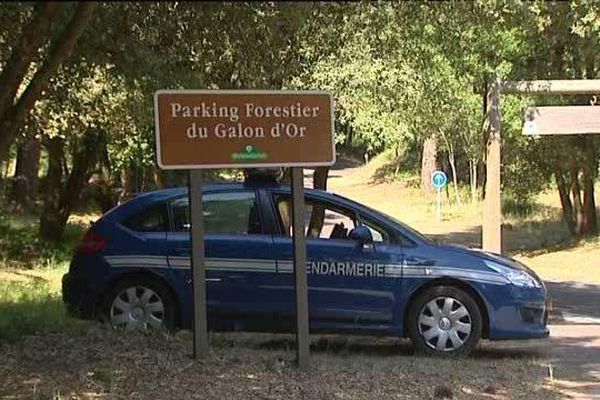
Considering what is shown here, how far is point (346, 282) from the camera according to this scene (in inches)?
323

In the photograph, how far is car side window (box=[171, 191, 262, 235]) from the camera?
8414mm

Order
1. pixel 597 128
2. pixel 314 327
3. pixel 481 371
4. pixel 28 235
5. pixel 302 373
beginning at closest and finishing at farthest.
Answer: pixel 302 373
pixel 481 371
pixel 314 327
pixel 597 128
pixel 28 235

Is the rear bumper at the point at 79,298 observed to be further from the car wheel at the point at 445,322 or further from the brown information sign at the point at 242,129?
the car wheel at the point at 445,322

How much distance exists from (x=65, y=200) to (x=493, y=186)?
39.6 ft

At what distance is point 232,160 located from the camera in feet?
23.0

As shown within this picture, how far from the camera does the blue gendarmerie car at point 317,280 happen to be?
323 inches

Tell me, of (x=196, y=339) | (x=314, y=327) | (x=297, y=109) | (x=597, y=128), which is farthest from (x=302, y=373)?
(x=597, y=128)

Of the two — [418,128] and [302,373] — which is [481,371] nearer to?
[302,373]

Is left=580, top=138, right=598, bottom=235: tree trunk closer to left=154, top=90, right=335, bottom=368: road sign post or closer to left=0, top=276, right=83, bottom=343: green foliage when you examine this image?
left=0, top=276, right=83, bottom=343: green foliage

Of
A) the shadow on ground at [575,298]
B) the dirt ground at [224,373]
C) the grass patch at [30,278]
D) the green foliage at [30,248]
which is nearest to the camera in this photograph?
the dirt ground at [224,373]

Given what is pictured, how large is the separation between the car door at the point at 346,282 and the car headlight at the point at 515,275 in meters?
0.91

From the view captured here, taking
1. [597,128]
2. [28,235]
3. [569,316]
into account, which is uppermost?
[597,128]

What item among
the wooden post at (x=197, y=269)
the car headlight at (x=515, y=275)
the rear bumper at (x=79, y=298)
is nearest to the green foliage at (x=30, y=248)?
the rear bumper at (x=79, y=298)

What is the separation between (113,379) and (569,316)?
7814mm
